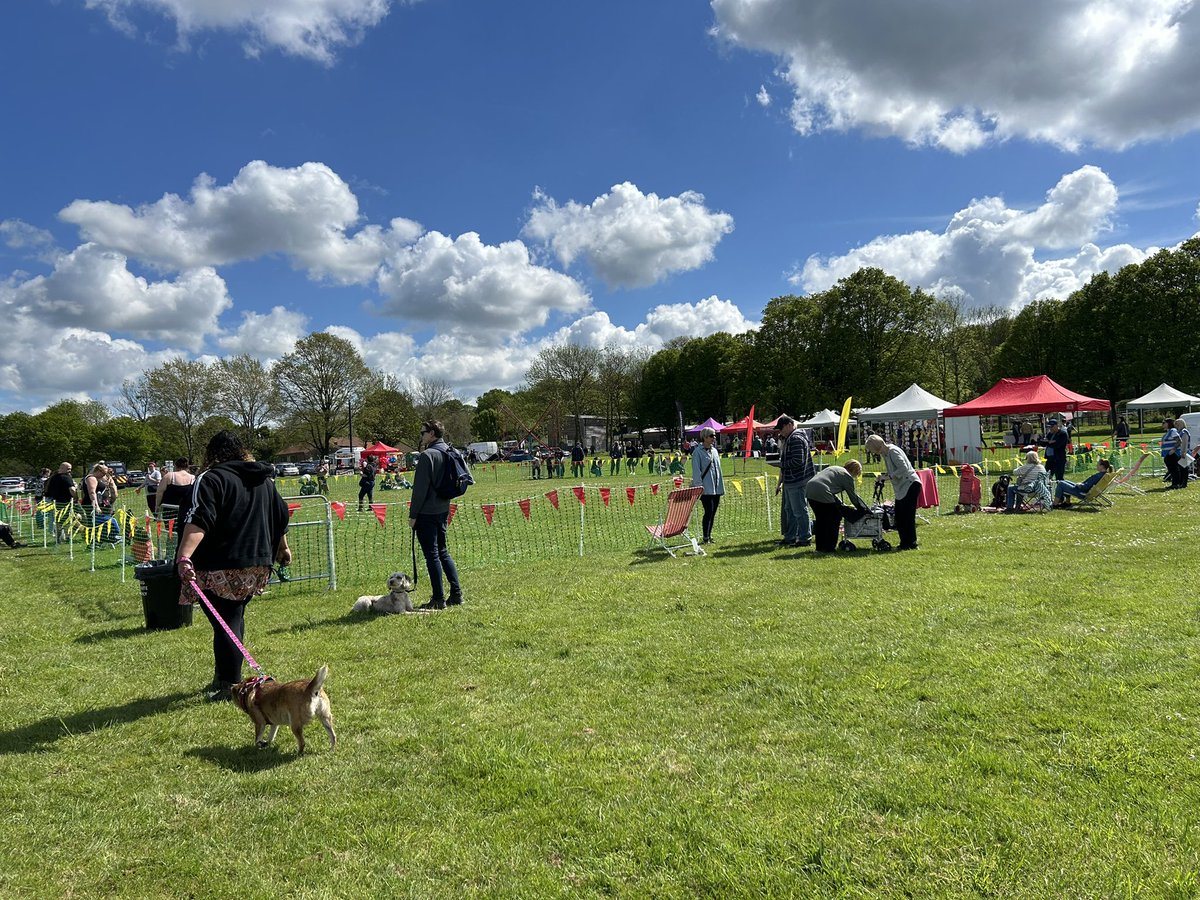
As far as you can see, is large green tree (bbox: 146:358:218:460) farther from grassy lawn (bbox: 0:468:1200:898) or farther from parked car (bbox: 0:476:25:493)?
grassy lawn (bbox: 0:468:1200:898)

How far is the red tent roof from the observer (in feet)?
64.7

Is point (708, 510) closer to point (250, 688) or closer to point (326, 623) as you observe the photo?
point (326, 623)

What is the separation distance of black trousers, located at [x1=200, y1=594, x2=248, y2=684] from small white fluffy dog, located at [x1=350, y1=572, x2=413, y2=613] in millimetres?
2127

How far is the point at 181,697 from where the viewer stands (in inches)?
185

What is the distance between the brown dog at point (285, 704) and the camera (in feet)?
11.9

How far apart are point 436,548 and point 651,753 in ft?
12.8

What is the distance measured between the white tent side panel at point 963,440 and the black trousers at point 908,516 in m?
17.8

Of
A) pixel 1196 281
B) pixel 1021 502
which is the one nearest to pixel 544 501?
pixel 1021 502

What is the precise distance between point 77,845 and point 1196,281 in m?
49.8

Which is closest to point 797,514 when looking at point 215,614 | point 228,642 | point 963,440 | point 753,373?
point 228,642

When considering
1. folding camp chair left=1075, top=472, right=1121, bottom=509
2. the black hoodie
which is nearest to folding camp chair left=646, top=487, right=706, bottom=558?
the black hoodie

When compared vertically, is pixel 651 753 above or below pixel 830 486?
below

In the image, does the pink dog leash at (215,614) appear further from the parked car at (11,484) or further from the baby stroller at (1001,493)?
the parked car at (11,484)

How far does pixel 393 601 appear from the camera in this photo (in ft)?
22.3
